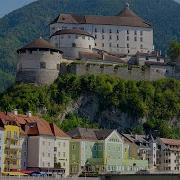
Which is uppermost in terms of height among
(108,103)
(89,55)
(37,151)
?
(89,55)

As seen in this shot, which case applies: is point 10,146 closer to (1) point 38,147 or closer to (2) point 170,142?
(1) point 38,147

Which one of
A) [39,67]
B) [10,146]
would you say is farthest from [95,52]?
[10,146]

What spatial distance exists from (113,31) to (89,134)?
41.6 m

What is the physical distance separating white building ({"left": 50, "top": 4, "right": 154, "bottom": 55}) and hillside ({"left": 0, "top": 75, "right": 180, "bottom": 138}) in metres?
19.5

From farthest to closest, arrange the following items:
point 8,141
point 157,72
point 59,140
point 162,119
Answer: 1. point 157,72
2. point 162,119
3. point 59,140
4. point 8,141

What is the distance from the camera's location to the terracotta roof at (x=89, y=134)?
3664 inches

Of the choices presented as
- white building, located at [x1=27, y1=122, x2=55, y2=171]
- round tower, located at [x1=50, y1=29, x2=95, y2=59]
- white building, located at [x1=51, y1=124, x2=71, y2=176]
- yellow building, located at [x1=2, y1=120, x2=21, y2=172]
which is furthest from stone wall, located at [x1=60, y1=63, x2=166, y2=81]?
yellow building, located at [x1=2, y1=120, x2=21, y2=172]

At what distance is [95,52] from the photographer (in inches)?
4909

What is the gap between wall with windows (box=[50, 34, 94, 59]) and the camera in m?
121

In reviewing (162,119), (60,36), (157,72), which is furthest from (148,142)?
(60,36)

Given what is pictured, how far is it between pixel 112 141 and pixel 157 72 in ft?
88.9

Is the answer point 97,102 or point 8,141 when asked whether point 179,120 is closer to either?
point 97,102

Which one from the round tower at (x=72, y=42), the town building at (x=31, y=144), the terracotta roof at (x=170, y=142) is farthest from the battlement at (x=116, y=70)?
the town building at (x=31, y=144)

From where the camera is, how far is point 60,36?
123688 mm
